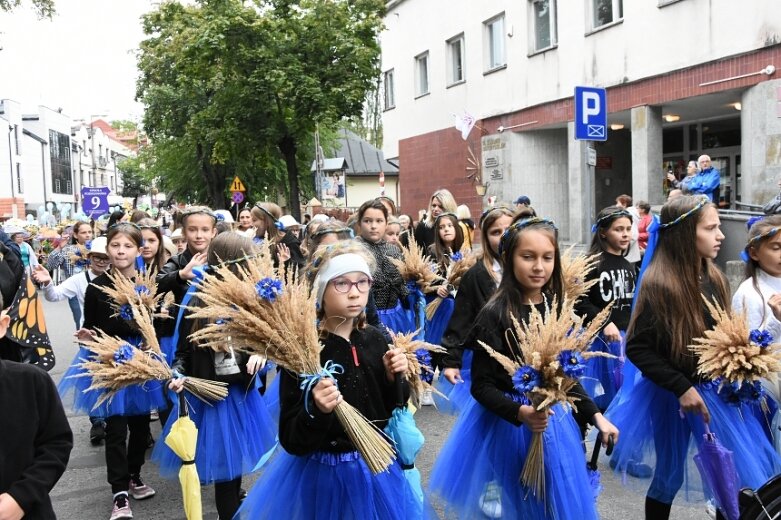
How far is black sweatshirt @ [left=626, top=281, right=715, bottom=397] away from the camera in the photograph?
366cm

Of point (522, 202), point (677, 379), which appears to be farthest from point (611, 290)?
point (522, 202)

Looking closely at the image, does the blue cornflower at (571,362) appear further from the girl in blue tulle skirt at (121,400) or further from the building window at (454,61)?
the building window at (454,61)

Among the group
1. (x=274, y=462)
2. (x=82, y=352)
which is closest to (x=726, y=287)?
(x=274, y=462)

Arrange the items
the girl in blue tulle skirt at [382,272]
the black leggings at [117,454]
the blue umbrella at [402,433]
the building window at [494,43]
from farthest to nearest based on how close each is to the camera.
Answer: the building window at [494,43] < the girl in blue tulle skirt at [382,272] < the black leggings at [117,454] < the blue umbrella at [402,433]

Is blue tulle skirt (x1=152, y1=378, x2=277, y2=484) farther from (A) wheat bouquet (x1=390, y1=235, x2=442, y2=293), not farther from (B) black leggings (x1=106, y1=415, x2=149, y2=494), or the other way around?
(A) wheat bouquet (x1=390, y1=235, x2=442, y2=293)

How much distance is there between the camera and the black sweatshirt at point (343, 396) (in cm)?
305

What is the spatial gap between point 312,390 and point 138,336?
3053mm

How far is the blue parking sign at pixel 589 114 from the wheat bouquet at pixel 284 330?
25.7 feet

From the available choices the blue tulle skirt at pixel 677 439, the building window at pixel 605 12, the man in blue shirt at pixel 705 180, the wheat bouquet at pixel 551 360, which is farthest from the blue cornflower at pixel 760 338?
the building window at pixel 605 12

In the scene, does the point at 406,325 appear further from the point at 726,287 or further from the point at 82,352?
the point at 726,287

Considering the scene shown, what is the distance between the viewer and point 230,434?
454 centimetres

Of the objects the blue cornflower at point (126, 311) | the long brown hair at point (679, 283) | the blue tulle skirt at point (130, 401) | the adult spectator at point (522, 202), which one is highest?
the adult spectator at point (522, 202)

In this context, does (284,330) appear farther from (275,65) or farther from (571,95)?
(275,65)

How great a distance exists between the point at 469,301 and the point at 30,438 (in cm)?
291
